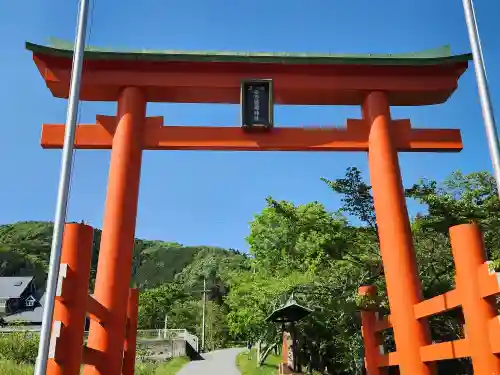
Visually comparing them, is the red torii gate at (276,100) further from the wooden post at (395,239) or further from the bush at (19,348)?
the bush at (19,348)

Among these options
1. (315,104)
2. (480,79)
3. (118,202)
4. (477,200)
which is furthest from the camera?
A: (477,200)

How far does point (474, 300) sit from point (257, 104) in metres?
3.80

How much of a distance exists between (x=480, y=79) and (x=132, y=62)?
4517mm

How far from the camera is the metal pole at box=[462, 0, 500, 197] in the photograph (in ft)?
14.3

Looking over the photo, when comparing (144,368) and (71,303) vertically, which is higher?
(71,303)

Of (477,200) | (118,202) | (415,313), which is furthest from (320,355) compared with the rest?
(118,202)

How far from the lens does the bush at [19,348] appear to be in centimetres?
1505

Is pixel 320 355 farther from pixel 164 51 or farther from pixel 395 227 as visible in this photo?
pixel 164 51

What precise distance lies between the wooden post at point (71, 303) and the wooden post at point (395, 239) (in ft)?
11.9

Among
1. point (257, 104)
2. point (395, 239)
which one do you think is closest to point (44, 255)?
point (257, 104)

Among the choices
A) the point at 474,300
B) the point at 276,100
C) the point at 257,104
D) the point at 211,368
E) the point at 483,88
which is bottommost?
the point at 211,368

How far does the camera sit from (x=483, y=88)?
4.75 m

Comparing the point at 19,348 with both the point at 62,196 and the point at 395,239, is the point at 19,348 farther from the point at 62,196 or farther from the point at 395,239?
the point at 395,239

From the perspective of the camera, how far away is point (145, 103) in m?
6.94
